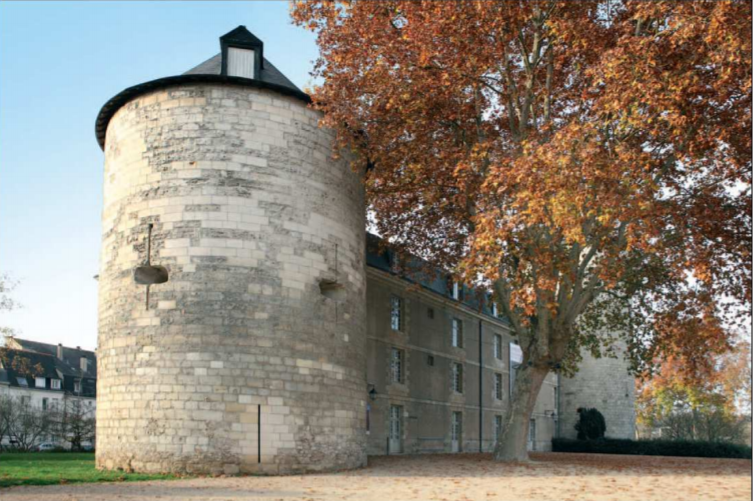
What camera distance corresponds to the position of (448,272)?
22.2 metres

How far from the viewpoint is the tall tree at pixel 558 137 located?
48.5 feet

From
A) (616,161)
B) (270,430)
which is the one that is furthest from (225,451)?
(616,161)

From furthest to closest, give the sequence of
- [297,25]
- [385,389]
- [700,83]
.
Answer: [385,389] < [297,25] < [700,83]

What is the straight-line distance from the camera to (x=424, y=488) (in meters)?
12.3

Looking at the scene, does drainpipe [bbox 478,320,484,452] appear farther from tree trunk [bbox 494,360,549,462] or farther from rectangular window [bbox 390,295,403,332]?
tree trunk [bbox 494,360,549,462]

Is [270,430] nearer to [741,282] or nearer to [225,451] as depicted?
[225,451]

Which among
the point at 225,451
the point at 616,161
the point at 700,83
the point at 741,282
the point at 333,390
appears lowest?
the point at 225,451

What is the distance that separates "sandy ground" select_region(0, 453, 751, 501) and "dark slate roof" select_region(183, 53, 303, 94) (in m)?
7.79

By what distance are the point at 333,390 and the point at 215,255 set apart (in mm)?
3612

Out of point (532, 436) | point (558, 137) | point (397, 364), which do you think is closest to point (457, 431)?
point (397, 364)

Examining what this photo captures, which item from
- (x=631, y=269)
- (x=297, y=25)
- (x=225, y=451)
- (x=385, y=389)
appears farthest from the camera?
(x=385, y=389)

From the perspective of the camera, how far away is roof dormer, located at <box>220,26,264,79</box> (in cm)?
1642

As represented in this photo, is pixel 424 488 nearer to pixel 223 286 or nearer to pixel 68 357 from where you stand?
pixel 223 286

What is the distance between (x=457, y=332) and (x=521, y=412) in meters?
12.2
